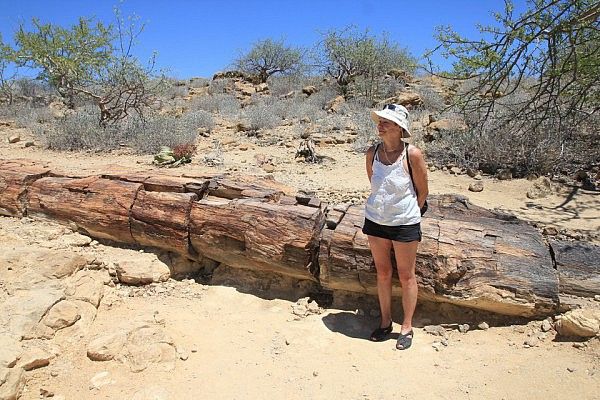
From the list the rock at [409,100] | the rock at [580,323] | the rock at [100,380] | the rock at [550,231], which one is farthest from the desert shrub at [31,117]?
the rock at [580,323]

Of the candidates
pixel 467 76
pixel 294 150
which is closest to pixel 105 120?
pixel 294 150

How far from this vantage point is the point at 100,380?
8.94 feet

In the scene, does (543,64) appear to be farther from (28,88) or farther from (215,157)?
(28,88)

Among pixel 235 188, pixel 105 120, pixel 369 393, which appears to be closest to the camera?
pixel 369 393

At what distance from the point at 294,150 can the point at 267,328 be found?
5696 millimetres

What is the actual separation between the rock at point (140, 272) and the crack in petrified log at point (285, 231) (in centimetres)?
22

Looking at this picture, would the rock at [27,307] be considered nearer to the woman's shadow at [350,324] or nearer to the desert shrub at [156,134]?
the woman's shadow at [350,324]

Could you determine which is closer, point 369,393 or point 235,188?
point 369,393

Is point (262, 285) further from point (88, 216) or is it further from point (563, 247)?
point (563, 247)

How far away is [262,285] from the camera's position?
3.87 meters

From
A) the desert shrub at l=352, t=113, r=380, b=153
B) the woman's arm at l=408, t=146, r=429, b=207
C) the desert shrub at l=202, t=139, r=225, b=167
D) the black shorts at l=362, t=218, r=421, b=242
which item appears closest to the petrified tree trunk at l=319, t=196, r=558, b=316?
the black shorts at l=362, t=218, r=421, b=242

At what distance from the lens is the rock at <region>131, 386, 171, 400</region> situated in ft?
8.49

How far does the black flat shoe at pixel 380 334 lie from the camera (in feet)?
10.2

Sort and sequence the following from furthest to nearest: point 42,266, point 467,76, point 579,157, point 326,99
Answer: point 326,99
point 579,157
point 467,76
point 42,266
